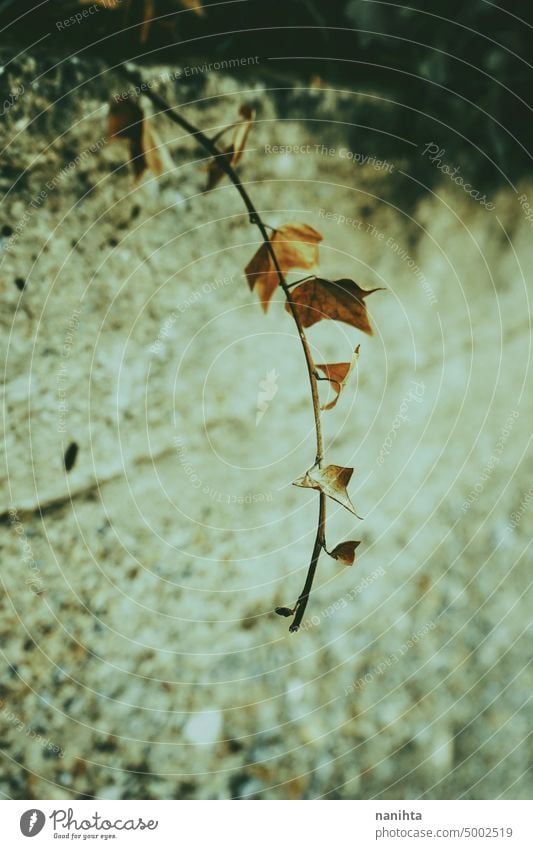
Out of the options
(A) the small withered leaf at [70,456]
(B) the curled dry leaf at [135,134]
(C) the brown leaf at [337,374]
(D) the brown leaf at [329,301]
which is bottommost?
(A) the small withered leaf at [70,456]

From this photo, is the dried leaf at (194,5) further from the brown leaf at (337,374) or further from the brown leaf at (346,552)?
the brown leaf at (346,552)

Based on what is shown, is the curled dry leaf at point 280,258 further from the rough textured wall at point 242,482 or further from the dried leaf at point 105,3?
the dried leaf at point 105,3

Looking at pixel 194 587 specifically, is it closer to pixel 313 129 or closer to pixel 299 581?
pixel 299 581

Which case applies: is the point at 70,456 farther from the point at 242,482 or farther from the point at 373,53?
the point at 373,53

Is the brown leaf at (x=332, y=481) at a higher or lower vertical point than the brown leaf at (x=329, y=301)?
lower

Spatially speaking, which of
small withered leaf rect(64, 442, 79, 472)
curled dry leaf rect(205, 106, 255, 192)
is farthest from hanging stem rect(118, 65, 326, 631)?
small withered leaf rect(64, 442, 79, 472)

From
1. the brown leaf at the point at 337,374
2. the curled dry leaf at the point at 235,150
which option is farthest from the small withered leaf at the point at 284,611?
the curled dry leaf at the point at 235,150
